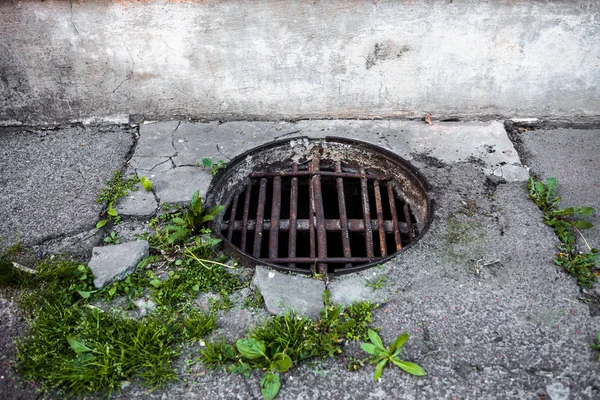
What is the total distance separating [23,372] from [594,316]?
8.01 ft

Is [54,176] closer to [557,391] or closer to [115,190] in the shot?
[115,190]

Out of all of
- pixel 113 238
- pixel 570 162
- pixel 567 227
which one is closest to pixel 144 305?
pixel 113 238

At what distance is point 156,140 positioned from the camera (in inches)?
123

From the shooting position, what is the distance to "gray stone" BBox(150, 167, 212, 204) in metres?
2.70

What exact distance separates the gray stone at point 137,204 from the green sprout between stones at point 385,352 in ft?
4.65

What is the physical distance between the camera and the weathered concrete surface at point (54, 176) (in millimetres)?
2539

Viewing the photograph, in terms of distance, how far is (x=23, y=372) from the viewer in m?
1.90

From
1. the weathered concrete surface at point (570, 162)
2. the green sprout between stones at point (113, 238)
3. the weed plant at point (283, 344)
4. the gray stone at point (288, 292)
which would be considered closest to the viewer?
the weed plant at point (283, 344)

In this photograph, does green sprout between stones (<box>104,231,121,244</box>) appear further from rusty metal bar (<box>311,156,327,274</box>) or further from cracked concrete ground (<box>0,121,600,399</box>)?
rusty metal bar (<box>311,156,327,274</box>)

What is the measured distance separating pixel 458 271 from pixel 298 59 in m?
1.68

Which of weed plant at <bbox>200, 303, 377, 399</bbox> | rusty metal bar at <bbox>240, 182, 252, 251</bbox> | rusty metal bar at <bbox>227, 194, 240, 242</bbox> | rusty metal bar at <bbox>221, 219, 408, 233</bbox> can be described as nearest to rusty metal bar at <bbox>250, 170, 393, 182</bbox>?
rusty metal bar at <bbox>240, 182, 252, 251</bbox>

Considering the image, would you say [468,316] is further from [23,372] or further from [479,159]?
[23,372]

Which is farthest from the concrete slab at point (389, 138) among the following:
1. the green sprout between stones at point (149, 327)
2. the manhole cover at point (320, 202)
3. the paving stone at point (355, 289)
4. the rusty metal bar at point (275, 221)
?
the paving stone at point (355, 289)

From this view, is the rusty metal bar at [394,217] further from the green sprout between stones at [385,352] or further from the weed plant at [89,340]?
the weed plant at [89,340]
